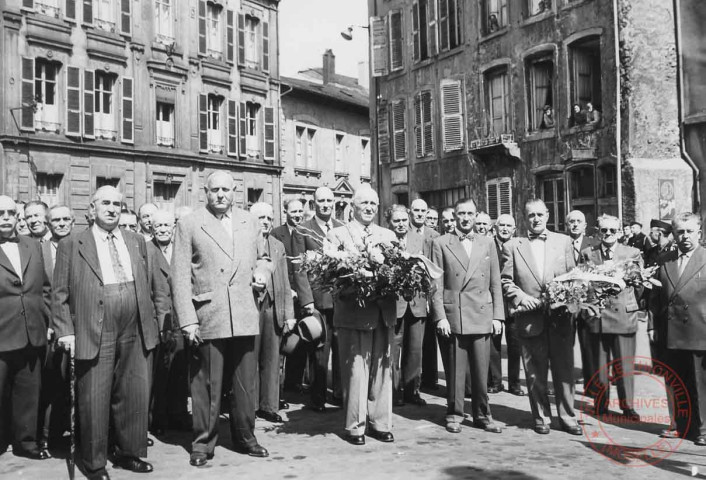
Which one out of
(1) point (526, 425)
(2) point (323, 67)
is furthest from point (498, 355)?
(2) point (323, 67)

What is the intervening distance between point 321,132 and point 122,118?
11.6 m

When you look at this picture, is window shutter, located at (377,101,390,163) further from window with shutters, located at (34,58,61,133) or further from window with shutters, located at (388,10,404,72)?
window with shutters, located at (34,58,61,133)

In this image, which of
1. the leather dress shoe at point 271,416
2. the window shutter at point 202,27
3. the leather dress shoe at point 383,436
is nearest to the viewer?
the leather dress shoe at point 383,436

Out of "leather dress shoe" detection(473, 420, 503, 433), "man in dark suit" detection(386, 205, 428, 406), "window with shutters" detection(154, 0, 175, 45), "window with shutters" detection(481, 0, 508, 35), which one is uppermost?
"window with shutters" detection(154, 0, 175, 45)

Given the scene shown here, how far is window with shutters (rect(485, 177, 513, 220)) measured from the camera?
66.0 feet

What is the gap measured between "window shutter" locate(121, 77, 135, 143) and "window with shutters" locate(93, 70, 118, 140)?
339mm

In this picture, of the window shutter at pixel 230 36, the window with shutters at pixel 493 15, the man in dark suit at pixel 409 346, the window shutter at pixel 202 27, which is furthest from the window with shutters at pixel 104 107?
the man in dark suit at pixel 409 346

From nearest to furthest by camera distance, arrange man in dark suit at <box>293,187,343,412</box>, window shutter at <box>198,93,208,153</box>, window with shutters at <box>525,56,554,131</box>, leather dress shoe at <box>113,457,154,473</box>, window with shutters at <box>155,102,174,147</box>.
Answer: leather dress shoe at <box>113,457,154,473</box>
man in dark suit at <box>293,187,343,412</box>
window with shutters at <box>525,56,554,131</box>
window with shutters at <box>155,102,174,147</box>
window shutter at <box>198,93,208,153</box>

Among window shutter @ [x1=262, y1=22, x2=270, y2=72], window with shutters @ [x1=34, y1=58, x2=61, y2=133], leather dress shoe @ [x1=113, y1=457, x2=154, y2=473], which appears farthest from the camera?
window shutter @ [x1=262, y1=22, x2=270, y2=72]

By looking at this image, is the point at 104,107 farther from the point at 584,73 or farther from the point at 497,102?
the point at 584,73

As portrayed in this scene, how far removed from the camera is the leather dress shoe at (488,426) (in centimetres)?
650

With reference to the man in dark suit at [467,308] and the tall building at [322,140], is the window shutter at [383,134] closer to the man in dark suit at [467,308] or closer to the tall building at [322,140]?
the tall building at [322,140]

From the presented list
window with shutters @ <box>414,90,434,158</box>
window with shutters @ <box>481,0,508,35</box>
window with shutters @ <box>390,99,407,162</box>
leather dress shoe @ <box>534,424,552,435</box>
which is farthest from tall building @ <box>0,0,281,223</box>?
leather dress shoe @ <box>534,424,552,435</box>

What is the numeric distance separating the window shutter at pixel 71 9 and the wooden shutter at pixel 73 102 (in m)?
1.75
